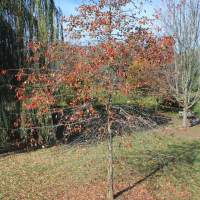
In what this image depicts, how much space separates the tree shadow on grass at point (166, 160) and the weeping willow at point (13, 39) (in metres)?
3.47

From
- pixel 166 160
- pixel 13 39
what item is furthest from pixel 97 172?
pixel 13 39

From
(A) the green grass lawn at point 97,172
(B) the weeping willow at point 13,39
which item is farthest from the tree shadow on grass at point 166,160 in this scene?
(B) the weeping willow at point 13,39

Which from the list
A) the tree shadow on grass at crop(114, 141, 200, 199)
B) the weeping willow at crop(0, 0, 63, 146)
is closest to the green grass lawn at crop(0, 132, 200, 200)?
the tree shadow on grass at crop(114, 141, 200, 199)

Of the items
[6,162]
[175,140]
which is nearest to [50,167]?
[6,162]

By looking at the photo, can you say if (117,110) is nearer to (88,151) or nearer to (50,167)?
(50,167)

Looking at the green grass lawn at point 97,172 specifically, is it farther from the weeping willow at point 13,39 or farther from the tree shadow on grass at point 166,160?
the weeping willow at point 13,39

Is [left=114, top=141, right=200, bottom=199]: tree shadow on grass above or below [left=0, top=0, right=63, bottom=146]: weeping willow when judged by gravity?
below

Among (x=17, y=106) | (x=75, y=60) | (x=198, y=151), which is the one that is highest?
(x=75, y=60)

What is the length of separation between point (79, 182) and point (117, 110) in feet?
6.31

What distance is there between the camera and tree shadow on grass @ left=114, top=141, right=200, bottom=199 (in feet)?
29.6

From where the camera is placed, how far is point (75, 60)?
6.34 meters

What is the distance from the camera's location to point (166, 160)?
10266mm

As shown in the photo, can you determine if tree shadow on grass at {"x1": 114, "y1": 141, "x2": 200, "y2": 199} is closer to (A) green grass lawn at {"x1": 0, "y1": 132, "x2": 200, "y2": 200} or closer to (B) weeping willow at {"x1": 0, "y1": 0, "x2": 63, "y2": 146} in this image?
(A) green grass lawn at {"x1": 0, "y1": 132, "x2": 200, "y2": 200}

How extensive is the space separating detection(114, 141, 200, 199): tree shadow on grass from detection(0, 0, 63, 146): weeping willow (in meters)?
3.47
